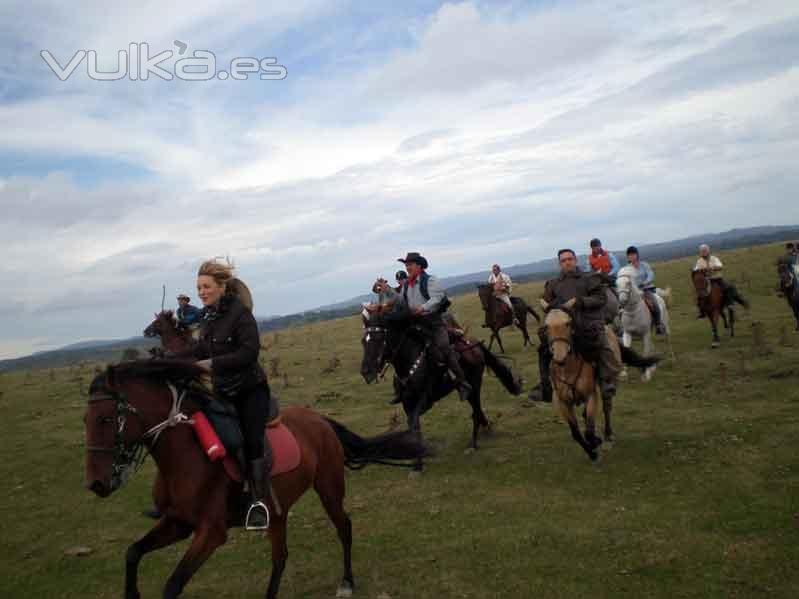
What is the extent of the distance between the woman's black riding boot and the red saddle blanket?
26 cm

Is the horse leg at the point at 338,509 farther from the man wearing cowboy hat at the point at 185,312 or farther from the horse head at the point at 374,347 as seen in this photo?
the man wearing cowboy hat at the point at 185,312

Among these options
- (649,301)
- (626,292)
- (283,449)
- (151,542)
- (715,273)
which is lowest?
(151,542)

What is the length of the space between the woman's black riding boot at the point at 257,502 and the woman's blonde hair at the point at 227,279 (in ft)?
4.29

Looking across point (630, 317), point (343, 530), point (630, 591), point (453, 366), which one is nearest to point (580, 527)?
point (630, 591)

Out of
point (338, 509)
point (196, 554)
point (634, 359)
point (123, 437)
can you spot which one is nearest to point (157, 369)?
point (123, 437)

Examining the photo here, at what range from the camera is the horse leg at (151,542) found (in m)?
4.89

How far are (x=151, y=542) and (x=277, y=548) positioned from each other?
1.31 meters

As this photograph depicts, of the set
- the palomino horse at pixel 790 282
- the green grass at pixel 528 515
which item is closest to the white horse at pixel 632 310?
the green grass at pixel 528 515

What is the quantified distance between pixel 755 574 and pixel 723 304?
15187 millimetres

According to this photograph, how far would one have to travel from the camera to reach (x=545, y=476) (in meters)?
9.57

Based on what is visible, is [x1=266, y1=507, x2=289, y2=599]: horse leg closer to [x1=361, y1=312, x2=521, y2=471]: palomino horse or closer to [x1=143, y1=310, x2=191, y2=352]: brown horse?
[x1=361, y1=312, x2=521, y2=471]: palomino horse

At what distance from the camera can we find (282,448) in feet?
18.9

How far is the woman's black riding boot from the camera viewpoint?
5.36 m

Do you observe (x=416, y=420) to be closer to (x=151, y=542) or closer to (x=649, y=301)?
(x=151, y=542)
